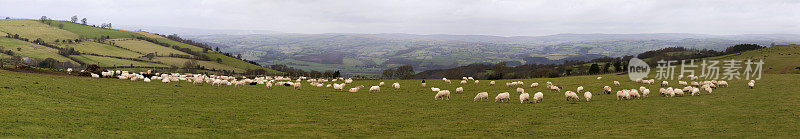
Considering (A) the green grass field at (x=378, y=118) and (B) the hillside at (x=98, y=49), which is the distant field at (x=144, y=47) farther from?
(A) the green grass field at (x=378, y=118)

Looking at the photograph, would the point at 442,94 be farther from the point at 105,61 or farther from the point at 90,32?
the point at 90,32

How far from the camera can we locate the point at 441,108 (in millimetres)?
22250

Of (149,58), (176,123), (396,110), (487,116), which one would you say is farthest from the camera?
(149,58)

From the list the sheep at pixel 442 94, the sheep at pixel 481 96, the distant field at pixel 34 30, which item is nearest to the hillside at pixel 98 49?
the distant field at pixel 34 30

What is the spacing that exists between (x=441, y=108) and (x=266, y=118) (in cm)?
978

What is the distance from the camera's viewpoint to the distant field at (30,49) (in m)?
99.4

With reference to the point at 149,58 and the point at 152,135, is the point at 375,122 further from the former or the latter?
the point at 149,58

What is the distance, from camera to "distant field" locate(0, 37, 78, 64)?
9944 centimetres

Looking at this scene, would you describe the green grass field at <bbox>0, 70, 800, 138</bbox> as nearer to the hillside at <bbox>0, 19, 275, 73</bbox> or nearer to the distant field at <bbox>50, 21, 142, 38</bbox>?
the hillside at <bbox>0, 19, 275, 73</bbox>

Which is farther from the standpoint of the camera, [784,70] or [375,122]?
[784,70]

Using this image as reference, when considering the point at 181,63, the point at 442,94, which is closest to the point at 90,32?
the point at 181,63

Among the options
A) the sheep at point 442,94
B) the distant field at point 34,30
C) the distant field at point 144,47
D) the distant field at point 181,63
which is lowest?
the distant field at point 181,63

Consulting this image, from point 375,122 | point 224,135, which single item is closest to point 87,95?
point 224,135

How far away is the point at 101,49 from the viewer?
12438 cm
